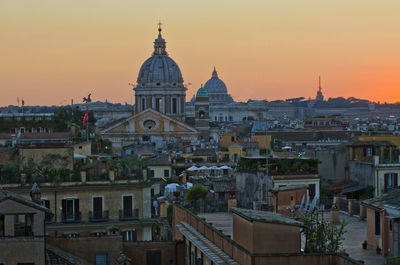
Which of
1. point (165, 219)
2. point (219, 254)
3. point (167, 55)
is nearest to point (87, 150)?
point (165, 219)

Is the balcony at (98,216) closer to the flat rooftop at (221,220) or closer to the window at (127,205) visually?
the window at (127,205)

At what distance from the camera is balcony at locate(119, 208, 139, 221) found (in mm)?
28984

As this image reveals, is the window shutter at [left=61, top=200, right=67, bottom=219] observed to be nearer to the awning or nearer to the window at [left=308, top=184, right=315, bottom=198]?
the window at [left=308, top=184, right=315, bottom=198]

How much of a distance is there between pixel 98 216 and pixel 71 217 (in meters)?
0.73

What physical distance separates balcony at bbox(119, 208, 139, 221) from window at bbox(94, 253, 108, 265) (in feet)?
23.7

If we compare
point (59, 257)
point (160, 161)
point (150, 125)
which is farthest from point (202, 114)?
point (59, 257)

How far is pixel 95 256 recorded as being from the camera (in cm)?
2166

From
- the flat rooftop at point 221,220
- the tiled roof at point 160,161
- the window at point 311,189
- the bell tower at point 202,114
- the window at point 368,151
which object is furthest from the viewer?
the bell tower at point 202,114

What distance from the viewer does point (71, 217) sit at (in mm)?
Answer: 28516

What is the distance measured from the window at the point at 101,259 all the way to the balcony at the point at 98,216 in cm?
687

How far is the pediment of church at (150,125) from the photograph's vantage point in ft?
338

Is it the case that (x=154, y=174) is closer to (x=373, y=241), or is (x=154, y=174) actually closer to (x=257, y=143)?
(x=257, y=143)

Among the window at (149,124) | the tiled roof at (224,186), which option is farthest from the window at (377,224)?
the window at (149,124)

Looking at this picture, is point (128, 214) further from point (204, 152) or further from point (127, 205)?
point (204, 152)
